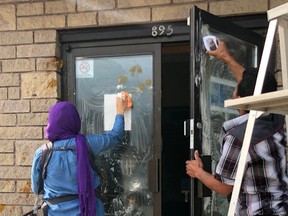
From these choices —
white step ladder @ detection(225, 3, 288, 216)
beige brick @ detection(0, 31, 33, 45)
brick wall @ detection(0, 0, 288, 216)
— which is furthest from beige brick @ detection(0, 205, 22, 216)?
white step ladder @ detection(225, 3, 288, 216)

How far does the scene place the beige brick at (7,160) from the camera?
333 cm

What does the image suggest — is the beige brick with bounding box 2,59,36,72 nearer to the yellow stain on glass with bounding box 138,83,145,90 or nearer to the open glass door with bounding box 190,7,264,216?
the yellow stain on glass with bounding box 138,83,145,90

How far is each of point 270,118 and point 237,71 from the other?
875 mm

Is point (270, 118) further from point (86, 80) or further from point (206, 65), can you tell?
point (86, 80)

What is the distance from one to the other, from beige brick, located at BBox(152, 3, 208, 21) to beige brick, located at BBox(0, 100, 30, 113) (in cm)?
140

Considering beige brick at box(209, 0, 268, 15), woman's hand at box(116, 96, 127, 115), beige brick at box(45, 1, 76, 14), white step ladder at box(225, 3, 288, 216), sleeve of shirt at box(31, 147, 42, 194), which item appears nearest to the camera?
white step ladder at box(225, 3, 288, 216)

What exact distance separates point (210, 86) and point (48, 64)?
1508mm

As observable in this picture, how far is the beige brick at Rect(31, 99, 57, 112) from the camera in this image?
327cm

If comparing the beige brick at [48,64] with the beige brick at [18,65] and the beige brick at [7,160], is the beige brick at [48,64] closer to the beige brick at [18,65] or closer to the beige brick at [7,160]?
the beige brick at [18,65]

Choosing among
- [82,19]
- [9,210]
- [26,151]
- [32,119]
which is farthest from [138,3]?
[9,210]

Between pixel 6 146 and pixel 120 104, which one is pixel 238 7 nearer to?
pixel 120 104

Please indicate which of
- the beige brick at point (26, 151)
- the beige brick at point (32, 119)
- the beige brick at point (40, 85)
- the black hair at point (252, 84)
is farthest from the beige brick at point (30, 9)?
the black hair at point (252, 84)

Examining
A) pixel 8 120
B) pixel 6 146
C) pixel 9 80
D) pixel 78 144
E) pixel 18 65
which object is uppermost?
pixel 18 65

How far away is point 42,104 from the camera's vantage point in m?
3.28
